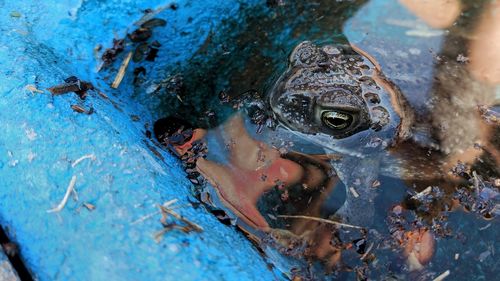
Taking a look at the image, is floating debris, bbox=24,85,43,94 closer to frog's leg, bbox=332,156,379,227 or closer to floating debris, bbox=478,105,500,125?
frog's leg, bbox=332,156,379,227

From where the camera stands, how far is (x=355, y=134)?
2.28 metres

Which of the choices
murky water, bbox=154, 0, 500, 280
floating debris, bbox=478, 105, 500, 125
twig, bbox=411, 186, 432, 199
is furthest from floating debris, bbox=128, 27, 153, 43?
floating debris, bbox=478, 105, 500, 125

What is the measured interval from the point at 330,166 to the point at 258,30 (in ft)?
2.87

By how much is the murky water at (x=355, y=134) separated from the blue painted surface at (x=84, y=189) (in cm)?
31

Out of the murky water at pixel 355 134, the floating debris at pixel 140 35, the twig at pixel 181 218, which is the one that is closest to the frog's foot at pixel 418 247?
the murky water at pixel 355 134

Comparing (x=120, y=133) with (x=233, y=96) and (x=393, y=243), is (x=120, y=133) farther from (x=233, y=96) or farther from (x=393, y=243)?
(x=393, y=243)

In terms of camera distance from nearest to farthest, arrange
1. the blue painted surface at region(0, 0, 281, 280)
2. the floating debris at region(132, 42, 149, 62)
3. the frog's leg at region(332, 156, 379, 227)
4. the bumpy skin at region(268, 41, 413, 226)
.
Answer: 1. the blue painted surface at region(0, 0, 281, 280)
2. the frog's leg at region(332, 156, 379, 227)
3. the bumpy skin at region(268, 41, 413, 226)
4. the floating debris at region(132, 42, 149, 62)

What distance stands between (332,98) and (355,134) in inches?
8.9

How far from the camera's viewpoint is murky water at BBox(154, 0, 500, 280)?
198 centimetres

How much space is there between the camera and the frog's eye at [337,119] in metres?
2.20

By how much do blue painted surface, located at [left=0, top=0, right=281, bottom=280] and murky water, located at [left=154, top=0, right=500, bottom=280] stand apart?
31 cm

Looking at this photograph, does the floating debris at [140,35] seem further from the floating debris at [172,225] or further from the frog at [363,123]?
Result: the floating debris at [172,225]

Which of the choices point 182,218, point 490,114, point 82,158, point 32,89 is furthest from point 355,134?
point 32,89

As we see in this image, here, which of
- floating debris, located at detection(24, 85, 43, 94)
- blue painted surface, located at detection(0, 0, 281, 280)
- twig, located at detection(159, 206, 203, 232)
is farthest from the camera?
floating debris, located at detection(24, 85, 43, 94)
